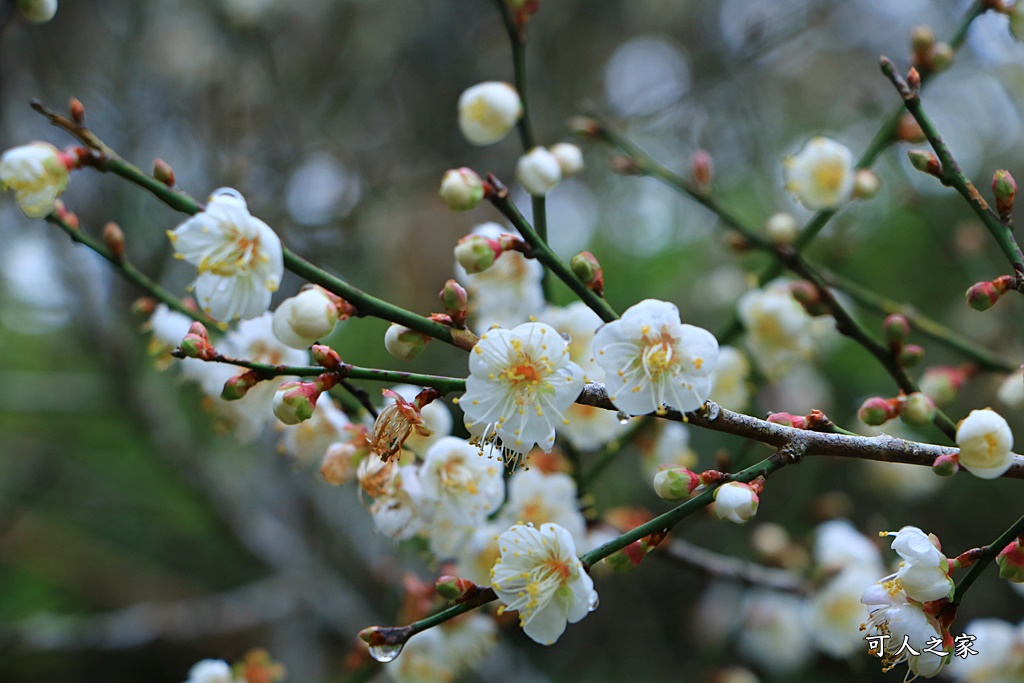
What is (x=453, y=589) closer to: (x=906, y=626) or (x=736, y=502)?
(x=736, y=502)

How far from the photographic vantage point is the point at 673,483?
1083 millimetres

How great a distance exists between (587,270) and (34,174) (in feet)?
2.63

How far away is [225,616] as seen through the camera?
316 cm

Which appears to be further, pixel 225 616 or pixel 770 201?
pixel 770 201

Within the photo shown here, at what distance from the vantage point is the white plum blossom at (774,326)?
1866mm

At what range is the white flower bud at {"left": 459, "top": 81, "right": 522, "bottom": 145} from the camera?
156 cm

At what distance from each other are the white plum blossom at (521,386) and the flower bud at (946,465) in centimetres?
46

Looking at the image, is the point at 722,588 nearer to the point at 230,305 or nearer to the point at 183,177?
the point at 230,305

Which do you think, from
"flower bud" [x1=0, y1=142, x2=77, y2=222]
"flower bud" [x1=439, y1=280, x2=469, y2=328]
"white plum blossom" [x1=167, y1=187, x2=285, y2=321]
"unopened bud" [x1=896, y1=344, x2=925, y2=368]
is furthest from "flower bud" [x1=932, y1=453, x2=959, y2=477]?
"flower bud" [x1=0, y1=142, x2=77, y2=222]

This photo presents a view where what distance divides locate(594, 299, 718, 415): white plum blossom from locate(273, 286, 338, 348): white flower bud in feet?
1.18

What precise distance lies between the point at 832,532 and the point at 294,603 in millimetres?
2176

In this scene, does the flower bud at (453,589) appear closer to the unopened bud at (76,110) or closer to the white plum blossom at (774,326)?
the unopened bud at (76,110)

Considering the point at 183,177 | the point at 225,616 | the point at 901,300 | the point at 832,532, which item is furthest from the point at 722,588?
the point at 183,177

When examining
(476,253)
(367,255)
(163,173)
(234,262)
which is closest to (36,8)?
(163,173)
